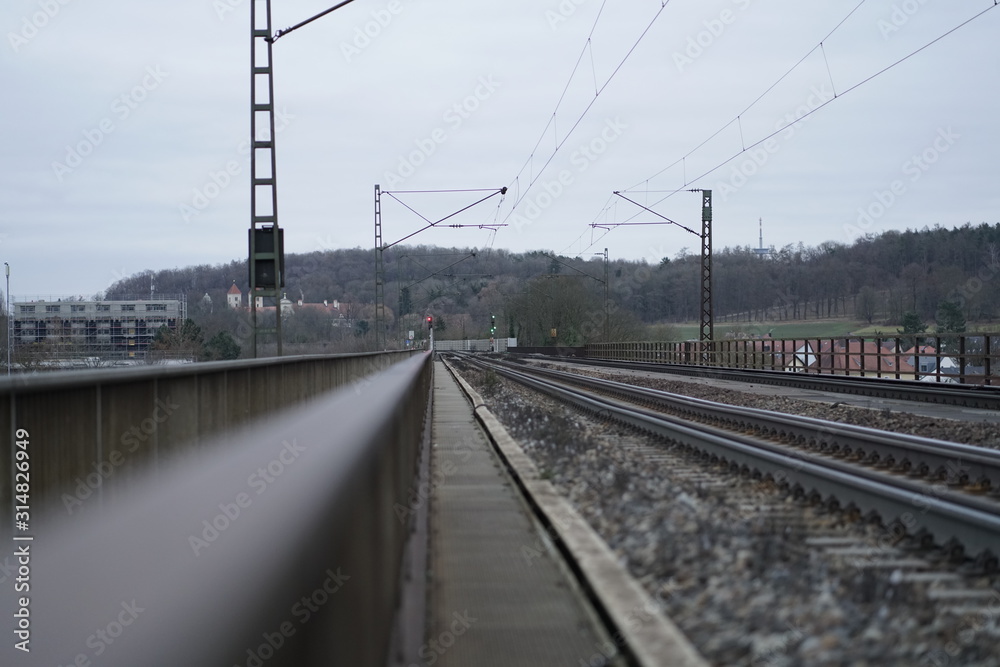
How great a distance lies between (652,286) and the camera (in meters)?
101

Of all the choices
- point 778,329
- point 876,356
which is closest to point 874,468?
point 876,356

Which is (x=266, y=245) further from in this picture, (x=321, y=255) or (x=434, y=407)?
(x=321, y=255)

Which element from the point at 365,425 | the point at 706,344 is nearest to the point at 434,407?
the point at 365,425

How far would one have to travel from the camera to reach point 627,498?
26.8 feet

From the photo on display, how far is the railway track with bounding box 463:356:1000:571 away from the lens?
6500 millimetres

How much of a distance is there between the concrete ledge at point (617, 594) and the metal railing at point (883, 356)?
1667 centimetres

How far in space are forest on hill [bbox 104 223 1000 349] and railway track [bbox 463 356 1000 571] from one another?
35.3 ft

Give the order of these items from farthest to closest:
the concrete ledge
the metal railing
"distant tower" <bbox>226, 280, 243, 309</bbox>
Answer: "distant tower" <bbox>226, 280, 243, 309</bbox>
the metal railing
the concrete ledge

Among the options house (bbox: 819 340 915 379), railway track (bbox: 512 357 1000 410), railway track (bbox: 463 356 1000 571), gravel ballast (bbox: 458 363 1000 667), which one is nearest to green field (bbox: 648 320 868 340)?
house (bbox: 819 340 915 379)

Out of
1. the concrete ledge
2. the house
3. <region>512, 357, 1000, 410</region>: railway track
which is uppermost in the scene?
the house

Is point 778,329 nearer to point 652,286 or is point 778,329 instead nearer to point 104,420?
point 652,286

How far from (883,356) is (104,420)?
24.1 meters

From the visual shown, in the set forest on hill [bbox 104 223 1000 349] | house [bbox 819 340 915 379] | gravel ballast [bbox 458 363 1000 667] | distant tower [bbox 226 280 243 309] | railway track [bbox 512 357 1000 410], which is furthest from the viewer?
forest on hill [bbox 104 223 1000 349]

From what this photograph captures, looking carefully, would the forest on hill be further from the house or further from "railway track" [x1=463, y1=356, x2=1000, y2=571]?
"railway track" [x1=463, y1=356, x2=1000, y2=571]
